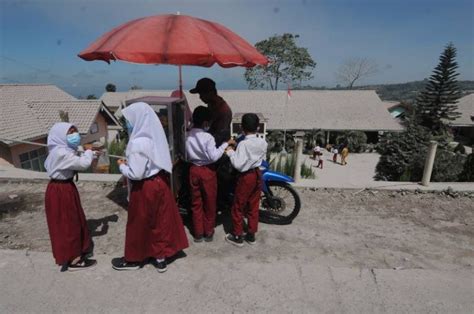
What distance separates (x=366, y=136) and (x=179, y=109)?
24599mm

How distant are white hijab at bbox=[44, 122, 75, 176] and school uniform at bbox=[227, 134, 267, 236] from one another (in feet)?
5.07

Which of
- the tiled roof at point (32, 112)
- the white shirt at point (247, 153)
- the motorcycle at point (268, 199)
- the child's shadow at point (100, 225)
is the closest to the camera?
the white shirt at point (247, 153)

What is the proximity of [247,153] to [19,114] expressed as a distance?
18.5m

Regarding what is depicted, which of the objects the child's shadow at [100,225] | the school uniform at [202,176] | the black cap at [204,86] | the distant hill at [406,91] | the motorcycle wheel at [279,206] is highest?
the distant hill at [406,91]

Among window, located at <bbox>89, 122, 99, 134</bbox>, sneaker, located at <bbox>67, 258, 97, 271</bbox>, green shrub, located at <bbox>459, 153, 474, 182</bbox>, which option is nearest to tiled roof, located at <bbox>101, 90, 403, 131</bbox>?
window, located at <bbox>89, 122, 99, 134</bbox>

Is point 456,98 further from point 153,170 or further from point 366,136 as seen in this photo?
point 153,170

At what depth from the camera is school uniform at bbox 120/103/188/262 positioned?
260 cm

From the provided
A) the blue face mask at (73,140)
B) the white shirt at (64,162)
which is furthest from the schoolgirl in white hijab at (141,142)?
the blue face mask at (73,140)

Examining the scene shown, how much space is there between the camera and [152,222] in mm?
2881

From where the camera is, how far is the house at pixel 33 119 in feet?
49.0

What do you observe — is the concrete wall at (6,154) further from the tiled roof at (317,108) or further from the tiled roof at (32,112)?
the tiled roof at (317,108)

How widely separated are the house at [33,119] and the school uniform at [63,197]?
13.1 meters

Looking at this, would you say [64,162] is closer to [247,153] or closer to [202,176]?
[202,176]

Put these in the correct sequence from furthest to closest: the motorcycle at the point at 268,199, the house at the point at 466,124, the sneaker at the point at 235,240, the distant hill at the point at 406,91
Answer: the house at the point at 466,124 < the distant hill at the point at 406,91 < the motorcycle at the point at 268,199 < the sneaker at the point at 235,240
